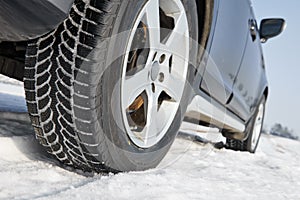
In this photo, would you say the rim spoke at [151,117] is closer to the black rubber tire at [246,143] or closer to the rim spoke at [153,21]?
the rim spoke at [153,21]

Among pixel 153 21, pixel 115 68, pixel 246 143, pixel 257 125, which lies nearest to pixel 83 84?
pixel 115 68

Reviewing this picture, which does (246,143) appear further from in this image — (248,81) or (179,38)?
(179,38)

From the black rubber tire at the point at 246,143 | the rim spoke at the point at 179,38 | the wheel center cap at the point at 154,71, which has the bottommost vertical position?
the black rubber tire at the point at 246,143

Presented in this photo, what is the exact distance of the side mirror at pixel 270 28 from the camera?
3961mm

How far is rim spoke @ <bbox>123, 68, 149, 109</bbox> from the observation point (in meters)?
1.52

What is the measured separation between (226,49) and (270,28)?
6.29ft

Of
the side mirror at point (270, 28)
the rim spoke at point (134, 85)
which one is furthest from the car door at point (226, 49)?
the side mirror at point (270, 28)

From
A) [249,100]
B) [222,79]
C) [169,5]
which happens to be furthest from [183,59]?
[249,100]

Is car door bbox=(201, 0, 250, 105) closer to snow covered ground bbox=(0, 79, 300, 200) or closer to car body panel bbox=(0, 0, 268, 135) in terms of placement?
car body panel bbox=(0, 0, 268, 135)

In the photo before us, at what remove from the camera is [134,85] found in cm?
159

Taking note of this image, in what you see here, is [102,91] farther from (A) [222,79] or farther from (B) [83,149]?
(A) [222,79]

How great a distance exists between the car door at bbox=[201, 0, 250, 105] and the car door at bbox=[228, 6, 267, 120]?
7.5 inches

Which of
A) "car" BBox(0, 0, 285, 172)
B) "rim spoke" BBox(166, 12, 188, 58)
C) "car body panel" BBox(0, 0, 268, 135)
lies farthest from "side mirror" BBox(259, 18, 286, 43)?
"rim spoke" BBox(166, 12, 188, 58)

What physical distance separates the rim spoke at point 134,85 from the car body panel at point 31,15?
1.51 ft
